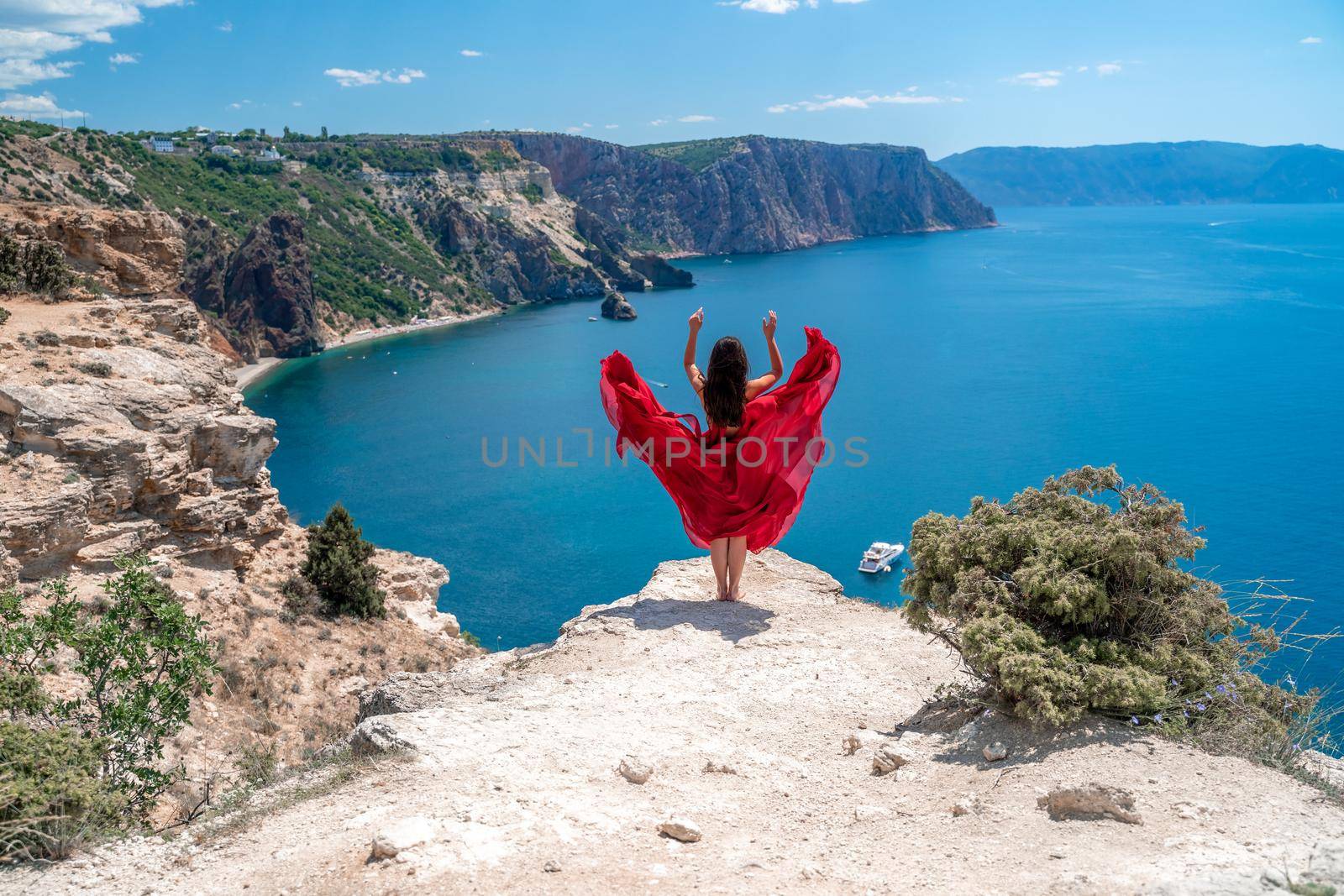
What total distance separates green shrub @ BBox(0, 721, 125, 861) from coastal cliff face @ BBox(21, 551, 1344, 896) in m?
0.19

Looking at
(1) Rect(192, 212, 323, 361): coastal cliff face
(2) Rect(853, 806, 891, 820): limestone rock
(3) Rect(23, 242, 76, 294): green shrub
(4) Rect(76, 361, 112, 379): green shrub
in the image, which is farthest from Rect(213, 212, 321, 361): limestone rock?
(2) Rect(853, 806, 891, 820): limestone rock

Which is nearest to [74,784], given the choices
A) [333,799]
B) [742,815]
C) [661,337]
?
[333,799]

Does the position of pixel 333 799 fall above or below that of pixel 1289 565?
above

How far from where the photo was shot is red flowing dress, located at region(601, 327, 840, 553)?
8508mm

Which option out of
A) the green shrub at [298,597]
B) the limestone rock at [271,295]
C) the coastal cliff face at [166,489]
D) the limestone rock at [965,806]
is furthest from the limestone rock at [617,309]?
the limestone rock at [965,806]

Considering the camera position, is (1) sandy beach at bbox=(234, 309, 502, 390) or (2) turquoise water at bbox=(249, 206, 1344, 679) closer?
(2) turquoise water at bbox=(249, 206, 1344, 679)

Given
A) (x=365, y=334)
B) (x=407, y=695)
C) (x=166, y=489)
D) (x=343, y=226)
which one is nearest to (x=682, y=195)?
(x=343, y=226)

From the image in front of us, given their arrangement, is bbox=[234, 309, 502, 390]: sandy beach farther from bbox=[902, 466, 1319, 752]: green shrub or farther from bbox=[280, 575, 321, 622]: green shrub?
bbox=[902, 466, 1319, 752]: green shrub

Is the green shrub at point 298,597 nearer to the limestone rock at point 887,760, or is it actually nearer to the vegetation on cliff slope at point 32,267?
the vegetation on cliff slope at point 32,267

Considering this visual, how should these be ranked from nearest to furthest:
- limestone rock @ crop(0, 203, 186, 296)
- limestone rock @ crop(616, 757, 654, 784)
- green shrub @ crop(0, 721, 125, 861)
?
green shrub @ crop(0, 721, 125, 861) → limestone rock @ crop(616, 757, 654, 784) → limestone rock @ crop(0, 203, 186, 296)

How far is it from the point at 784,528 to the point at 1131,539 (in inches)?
147

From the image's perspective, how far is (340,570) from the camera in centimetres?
1647

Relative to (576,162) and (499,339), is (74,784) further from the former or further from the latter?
(576,162)

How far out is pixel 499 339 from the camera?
86062 millimetres
